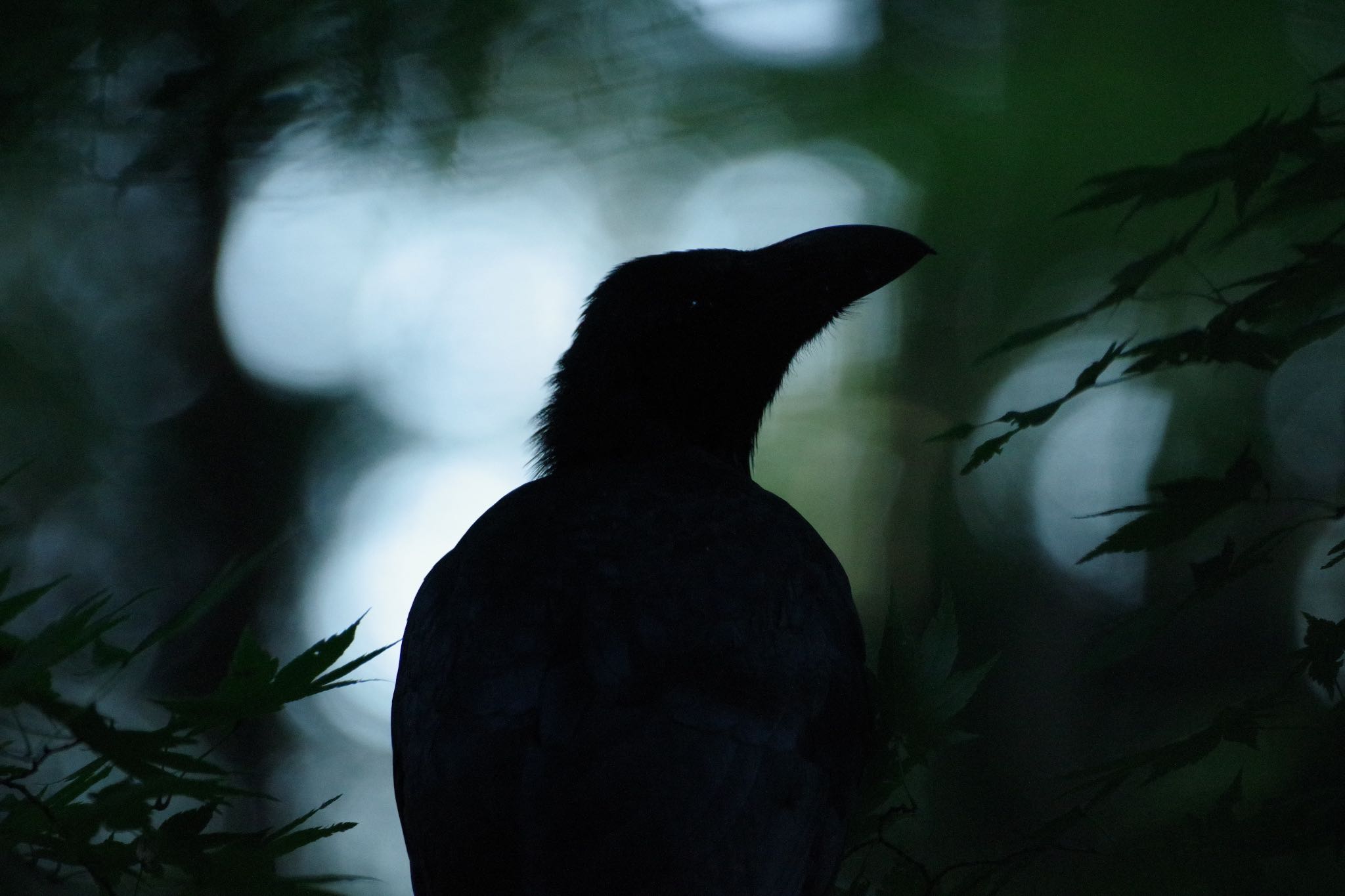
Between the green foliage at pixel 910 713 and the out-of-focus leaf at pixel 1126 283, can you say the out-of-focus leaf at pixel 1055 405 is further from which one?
the green foliage at pixel 910 713

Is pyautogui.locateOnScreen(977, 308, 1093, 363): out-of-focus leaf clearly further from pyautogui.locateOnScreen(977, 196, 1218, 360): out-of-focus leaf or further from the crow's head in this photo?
the crow's head

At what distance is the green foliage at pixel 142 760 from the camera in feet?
4.61

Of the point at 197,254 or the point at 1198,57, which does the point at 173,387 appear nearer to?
the point at 197,254

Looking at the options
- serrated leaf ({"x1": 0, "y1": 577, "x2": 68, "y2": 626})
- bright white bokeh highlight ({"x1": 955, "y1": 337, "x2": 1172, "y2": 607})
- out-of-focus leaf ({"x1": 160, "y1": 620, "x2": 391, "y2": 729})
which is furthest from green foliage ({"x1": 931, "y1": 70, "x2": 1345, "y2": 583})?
bright white bokeh highlight ({"x1": 955, "y1": 337, "x2": 1172, "y2": 607})

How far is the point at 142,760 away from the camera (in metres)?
1.46

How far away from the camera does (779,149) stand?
11203 mm

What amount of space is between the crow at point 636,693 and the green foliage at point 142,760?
1.56 feet

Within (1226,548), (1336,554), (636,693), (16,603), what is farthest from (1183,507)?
(16,603)

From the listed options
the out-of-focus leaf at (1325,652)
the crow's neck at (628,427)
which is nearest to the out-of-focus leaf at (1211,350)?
the out-of-focus leaf at (1325,652)

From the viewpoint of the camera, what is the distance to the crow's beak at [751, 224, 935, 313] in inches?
131

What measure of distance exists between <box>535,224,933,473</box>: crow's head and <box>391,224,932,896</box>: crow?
11cm

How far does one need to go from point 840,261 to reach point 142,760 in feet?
7.94

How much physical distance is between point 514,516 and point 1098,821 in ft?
4.89

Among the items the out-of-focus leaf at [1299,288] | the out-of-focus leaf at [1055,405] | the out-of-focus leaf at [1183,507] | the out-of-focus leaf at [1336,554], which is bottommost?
the out-of-focus leaf at [1336,554]
